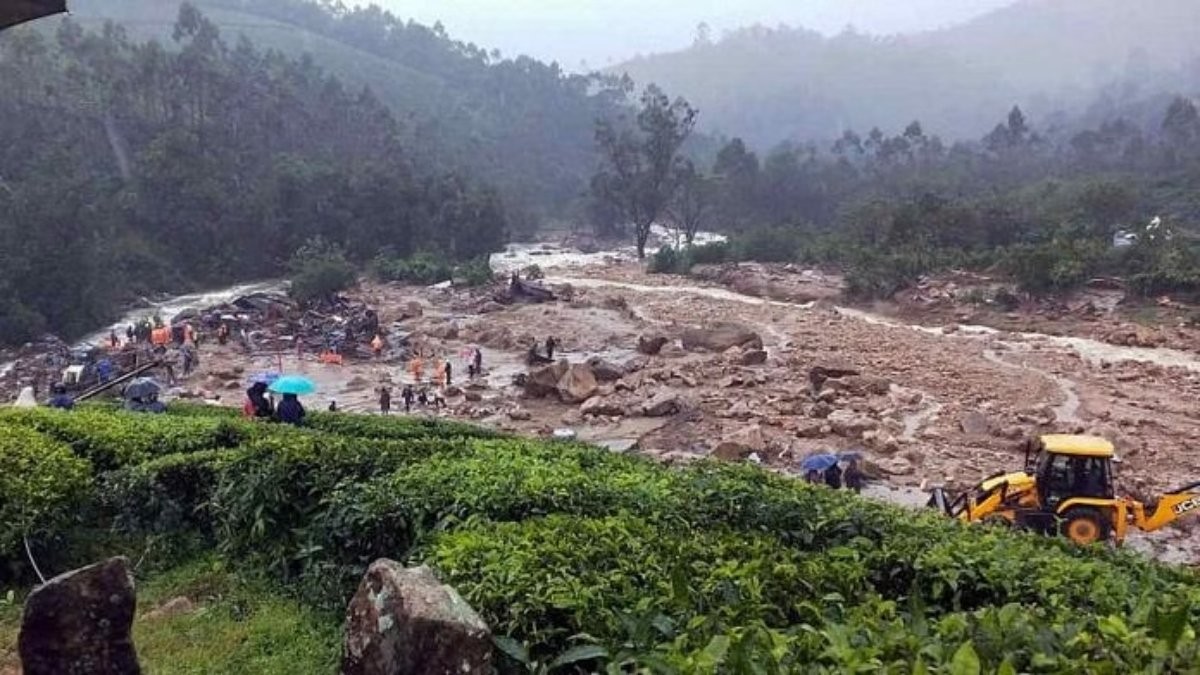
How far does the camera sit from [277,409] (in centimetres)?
1195

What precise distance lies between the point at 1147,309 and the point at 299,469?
3031 cm

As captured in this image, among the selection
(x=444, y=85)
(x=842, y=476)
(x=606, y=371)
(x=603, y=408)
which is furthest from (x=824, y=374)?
(x=444, y=85)

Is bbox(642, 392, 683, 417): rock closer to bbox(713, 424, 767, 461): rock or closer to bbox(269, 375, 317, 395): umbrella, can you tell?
bbox(713, 424, 767, 461): rock

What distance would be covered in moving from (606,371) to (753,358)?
14.2 feet

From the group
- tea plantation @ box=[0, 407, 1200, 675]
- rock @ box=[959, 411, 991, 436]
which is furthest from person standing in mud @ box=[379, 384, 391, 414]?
tea plantation @ box=[0, 407, 1200, 675]

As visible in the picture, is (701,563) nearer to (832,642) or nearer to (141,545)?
(832,642)

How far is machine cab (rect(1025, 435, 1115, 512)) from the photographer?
35.0ft

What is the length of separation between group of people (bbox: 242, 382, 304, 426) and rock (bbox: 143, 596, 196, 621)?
485 centimetres

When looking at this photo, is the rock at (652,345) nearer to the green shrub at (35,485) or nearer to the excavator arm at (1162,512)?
the excavator arm at (1162,512)

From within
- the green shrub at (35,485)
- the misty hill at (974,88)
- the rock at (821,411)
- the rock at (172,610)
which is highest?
the misty hill at (974,88)

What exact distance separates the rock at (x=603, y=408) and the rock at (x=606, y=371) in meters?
2.16

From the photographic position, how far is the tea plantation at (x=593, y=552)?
3.11 m

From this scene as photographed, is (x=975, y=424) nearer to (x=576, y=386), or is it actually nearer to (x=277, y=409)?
(x=576, y=386)

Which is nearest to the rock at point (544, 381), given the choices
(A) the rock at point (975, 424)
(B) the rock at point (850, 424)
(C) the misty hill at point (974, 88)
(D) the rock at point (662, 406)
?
(D) the rock at point (662, 406)
